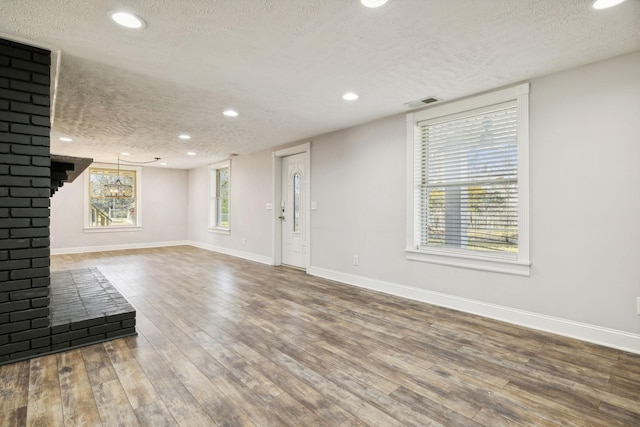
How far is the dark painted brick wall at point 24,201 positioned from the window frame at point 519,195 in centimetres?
347

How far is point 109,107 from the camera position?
376 centimetres

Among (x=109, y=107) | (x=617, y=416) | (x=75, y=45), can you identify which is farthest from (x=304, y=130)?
(x=617, y=416)

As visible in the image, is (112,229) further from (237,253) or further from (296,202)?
(296,202)

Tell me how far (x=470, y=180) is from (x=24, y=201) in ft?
12.7

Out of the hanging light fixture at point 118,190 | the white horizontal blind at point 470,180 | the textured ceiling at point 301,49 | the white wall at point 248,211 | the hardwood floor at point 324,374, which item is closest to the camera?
the hardwood floor at point 324,374

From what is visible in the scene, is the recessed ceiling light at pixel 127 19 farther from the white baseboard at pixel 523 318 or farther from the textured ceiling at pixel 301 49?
the white baseboard at pixel 523 318

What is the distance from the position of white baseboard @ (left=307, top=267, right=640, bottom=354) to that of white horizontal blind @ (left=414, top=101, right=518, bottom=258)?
557mm

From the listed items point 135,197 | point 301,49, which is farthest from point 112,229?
point 301,49

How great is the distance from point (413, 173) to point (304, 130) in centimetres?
186

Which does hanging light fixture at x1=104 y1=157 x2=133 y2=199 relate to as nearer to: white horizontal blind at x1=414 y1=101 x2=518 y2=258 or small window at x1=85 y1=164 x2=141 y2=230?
small window at x1=85 y1=164 x2=141 y2=230

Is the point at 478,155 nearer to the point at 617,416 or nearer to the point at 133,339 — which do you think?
the point at 617,416

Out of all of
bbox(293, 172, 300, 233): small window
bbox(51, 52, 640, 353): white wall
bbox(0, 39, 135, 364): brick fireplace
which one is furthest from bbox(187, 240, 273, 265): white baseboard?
bbox(0, 39, 135, 364): brick fireplace

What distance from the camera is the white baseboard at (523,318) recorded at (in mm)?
2496

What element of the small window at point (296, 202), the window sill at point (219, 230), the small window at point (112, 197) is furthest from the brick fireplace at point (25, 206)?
the small window at point (112, 197)
